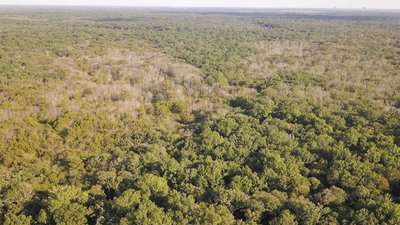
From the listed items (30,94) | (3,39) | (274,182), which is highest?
(3,39)

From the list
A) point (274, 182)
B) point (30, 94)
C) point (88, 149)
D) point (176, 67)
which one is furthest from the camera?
point (176, 67)

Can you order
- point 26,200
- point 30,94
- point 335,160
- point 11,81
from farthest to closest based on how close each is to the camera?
point 11,81 < point 30,94 < point 335,160 < point 26,200

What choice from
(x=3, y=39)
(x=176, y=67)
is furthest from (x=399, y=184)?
(x=3, y=39)

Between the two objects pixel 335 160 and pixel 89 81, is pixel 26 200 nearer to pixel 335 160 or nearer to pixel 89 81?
pixel 335 160

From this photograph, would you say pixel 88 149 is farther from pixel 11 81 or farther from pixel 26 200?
pixel 11 81

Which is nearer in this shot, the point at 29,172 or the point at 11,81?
the point at 29,172

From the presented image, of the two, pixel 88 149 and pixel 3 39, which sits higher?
pixel 3 39
